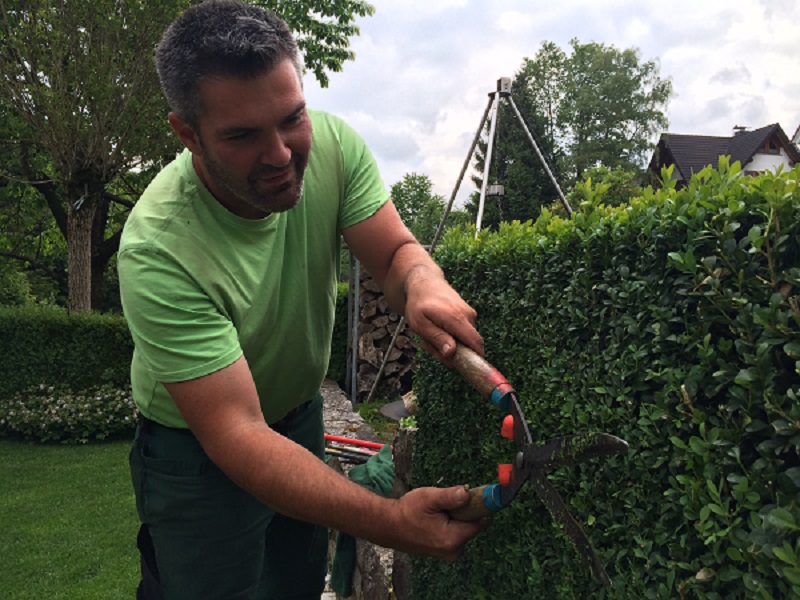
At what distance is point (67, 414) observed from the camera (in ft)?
36.7

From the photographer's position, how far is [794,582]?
4.09 ft

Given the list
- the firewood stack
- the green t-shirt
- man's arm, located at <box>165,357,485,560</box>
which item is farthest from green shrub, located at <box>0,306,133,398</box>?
man's arm, located at <box>165,357,485,560</box>

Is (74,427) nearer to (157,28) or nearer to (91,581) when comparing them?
(91,581)

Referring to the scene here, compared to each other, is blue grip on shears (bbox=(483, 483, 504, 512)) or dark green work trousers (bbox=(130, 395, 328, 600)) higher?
blue grip on shears (bbox=(483, 483, 504, 512))

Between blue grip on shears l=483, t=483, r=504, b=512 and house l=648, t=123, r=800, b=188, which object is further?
house l=648, t=123, r=800, b=188

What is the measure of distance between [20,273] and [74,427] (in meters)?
14.5

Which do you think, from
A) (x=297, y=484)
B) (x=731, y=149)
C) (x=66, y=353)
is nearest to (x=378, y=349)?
(x=66, y=353)

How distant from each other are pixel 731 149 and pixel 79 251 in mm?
38488

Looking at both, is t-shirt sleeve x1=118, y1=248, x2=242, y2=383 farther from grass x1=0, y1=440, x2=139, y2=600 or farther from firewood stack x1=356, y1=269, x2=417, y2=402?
firewood stack x1=356, y1=269, x2=417, y2=402

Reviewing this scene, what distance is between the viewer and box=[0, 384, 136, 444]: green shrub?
1124 cm

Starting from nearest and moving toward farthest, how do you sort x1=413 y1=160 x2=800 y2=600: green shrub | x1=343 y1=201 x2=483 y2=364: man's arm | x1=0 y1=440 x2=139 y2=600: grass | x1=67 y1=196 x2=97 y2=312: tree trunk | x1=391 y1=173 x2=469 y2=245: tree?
x1=413 y1=160 x2=800 y2=600: green shrub < x1=343 y1=201 x2=483 y2=364: man's arm < x1=0 y1=440 x2=139 y2=600: grass < x1=67 y1=196 x2=97 y2=312: tree trunk < x1=391 y1=173 x2=469 y2=245: tree

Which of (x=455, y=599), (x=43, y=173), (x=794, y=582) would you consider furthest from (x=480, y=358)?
(x=43, y=173)

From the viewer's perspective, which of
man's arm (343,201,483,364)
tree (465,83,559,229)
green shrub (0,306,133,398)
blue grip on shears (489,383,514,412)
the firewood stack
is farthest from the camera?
tree (465,83,559,229)

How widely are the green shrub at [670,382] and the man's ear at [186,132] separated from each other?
1.26 meters
